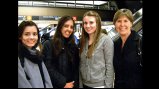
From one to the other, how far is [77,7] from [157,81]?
6241mm

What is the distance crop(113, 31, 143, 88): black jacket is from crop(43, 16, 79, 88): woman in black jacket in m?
0.42

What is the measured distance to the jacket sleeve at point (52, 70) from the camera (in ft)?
7.14

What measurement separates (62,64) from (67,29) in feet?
1.19

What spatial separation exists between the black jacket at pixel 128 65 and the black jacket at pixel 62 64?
42 cm

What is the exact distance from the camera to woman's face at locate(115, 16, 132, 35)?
2.17 meters

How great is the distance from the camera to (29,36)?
1.93m

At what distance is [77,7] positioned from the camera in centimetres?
787

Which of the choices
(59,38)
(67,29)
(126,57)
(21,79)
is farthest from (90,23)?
(21,79)

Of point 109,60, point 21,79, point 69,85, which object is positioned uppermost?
point 109,60

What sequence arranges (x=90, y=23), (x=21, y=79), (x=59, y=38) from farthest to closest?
(x=59, y=38)
(x=90, y=23)
(x=21, y=79)

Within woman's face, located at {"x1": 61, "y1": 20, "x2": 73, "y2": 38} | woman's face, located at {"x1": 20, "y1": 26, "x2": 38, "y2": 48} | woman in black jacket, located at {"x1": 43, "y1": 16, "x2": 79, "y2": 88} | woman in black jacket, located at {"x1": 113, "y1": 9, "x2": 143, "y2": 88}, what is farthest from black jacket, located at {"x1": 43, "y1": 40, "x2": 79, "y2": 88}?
woman in black jacket, located at {"x1": 113, "y1": 9, "x2": 143, "y2": 88}

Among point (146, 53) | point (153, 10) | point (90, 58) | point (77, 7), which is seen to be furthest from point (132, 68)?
point (77, 7)

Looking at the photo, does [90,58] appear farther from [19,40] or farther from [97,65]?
[19,40]

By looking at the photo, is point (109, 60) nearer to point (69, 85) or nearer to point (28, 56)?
point (69, 85)
